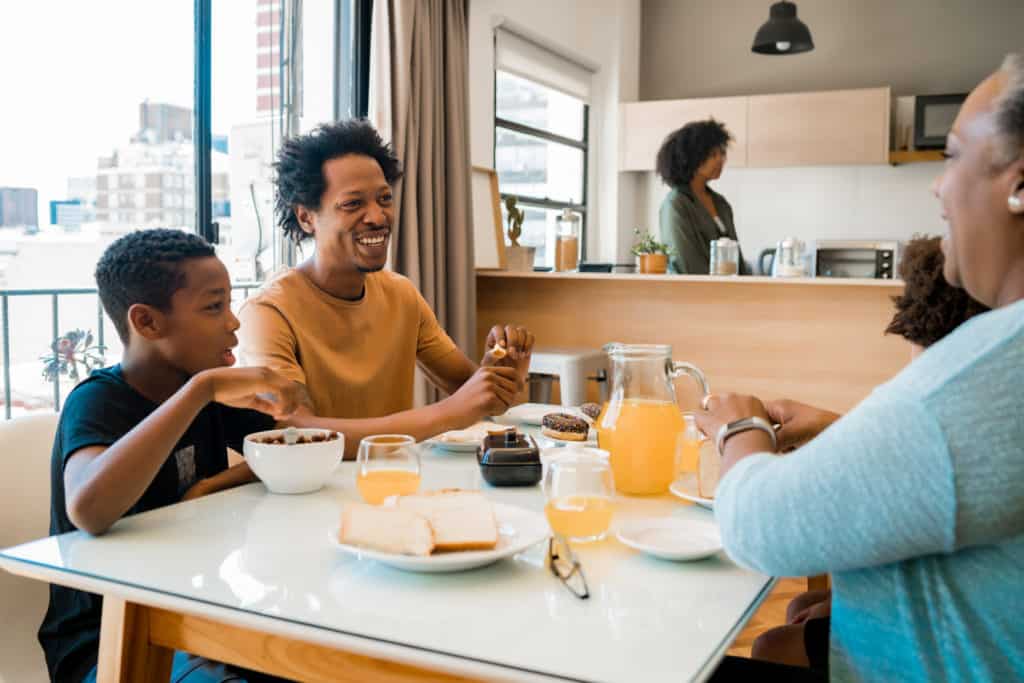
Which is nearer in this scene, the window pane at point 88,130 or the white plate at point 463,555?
the white plate at point 463,555

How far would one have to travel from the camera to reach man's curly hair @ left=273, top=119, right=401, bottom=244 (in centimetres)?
212

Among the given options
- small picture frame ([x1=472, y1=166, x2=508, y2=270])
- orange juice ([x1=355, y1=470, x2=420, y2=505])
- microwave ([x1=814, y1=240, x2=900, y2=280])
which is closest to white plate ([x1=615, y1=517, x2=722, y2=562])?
orange juice ([x1=355, y1=470, x2=420, y2=505])

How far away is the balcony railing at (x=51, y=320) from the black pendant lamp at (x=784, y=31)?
9.71ft

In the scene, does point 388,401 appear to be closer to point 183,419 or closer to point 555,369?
point 183,419

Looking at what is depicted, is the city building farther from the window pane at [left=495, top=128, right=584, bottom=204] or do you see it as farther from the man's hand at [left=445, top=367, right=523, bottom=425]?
the window pane at [left=495, top=128, right=584, bottom=204]

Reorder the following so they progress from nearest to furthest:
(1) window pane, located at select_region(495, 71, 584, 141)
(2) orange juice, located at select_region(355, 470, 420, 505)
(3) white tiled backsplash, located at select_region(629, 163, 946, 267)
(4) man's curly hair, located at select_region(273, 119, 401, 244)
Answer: (2) orange juice, located at select_region(355, 470, 420, 505)
(4) man's curly hair, located at select_region(273, 119, 401, 244)
(1) window pane, located at select_region(495, 71, 584, 141)
(3) white tiled backsplash, located at select_region(629, 163, 946, 267)

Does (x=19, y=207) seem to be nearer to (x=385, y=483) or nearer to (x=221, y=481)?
(x=221, y=481)

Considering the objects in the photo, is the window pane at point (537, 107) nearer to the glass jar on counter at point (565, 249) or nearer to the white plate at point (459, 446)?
the glass jar on counter at point (565, 249)

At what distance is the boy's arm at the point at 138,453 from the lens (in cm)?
110

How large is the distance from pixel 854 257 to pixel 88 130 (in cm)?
421

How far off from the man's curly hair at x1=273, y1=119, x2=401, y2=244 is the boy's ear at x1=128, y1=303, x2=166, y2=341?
79cm

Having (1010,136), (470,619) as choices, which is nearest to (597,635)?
(470,619)

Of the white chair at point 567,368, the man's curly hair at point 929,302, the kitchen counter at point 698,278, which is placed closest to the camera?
the man's curly hair at point 929,302

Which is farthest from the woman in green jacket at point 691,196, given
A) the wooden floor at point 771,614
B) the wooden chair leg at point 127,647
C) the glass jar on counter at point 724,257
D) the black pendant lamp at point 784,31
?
the wooden chair leg at point 127,647
